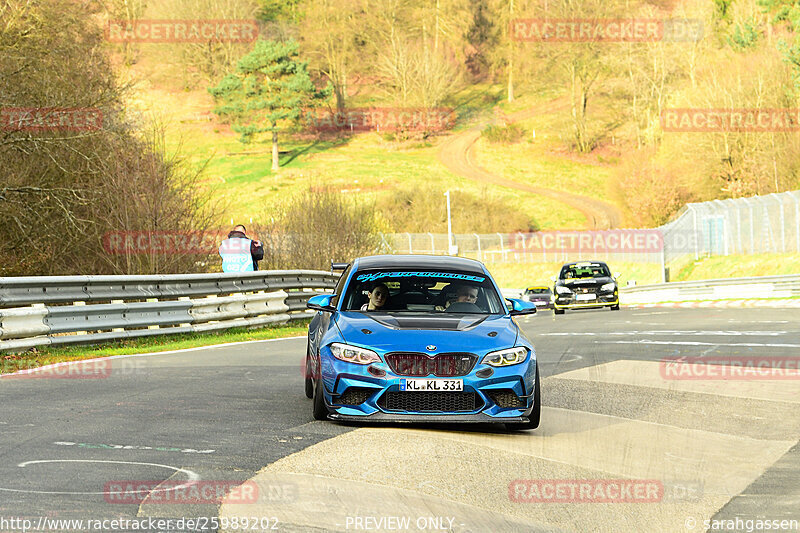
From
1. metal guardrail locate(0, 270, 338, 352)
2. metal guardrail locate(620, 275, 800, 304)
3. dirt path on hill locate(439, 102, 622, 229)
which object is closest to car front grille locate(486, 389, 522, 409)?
metal guardrail locate(0, 270, 338, 352)

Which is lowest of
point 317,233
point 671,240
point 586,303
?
point 586,303

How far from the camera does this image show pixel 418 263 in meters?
10.4

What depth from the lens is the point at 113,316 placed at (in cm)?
1698

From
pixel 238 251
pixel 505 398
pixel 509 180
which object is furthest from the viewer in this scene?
pixel 509 180

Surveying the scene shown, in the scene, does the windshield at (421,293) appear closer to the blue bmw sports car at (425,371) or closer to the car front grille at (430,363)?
the blue bmw sports car at (425,371)

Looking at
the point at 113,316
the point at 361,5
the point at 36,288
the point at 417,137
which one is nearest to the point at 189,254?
the point at 113,316

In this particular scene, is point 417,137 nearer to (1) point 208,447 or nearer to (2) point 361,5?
(2) point 361,5

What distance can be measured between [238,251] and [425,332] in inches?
523

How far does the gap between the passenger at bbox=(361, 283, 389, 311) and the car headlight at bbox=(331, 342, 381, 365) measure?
1059mm

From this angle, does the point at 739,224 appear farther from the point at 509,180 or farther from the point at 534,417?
the point at 509,180

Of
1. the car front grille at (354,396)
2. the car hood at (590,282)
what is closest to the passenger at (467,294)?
the car front grille at (354,396)

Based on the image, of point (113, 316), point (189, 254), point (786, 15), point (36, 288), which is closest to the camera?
point (36, 288)

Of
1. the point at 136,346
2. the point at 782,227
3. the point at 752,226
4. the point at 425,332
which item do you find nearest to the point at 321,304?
the point at 425,332

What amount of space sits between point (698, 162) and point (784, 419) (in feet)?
209
